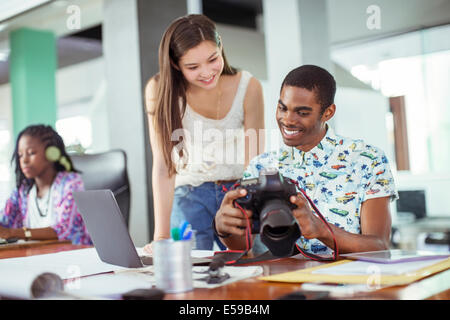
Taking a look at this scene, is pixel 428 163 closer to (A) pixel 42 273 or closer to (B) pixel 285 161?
(B) pixel 285 161

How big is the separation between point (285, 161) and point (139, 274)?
585 mm

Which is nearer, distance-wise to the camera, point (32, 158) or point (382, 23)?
point (382, 23)

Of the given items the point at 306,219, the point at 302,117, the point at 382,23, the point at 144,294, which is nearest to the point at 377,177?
the point at 302,117

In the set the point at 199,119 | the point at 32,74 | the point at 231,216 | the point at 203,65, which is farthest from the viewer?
the point at 32,74

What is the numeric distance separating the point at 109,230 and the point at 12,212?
4.37 ft

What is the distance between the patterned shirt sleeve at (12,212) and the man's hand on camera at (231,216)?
1.42 m

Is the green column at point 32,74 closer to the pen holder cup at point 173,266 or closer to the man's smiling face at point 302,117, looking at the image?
the man's smiling face at point 302,117

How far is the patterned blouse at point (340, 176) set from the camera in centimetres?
124

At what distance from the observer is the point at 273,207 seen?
823 millimetres

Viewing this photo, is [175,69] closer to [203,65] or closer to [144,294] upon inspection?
[203,65]

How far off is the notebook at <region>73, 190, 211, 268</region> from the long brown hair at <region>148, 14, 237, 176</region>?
2.04 ft

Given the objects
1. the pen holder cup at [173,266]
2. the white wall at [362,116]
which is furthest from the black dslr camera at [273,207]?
the white wall at [362,116]

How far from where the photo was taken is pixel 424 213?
4.39m

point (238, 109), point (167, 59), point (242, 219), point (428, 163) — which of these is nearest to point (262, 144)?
point (238, 109)
